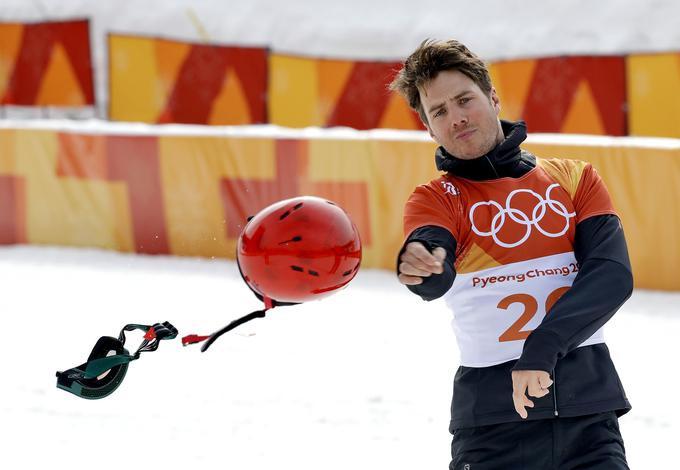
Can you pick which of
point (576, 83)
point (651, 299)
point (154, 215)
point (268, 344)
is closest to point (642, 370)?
point (651, 299)

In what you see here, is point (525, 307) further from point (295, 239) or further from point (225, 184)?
point (225, 184)

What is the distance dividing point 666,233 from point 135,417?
4149 millimetres

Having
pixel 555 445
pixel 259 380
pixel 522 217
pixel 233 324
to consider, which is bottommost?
pixel 555 445

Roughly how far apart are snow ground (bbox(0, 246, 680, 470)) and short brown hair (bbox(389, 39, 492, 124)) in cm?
212

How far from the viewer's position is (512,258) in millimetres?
2443

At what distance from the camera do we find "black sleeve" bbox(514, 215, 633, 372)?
2193 mm

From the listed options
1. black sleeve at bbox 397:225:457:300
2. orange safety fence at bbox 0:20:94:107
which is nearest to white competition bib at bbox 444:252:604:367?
black sleeve at bbox 397:225:457:300

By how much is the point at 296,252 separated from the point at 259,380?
3.25 meters

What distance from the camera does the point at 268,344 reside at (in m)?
6.07

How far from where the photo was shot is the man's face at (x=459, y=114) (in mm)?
2469

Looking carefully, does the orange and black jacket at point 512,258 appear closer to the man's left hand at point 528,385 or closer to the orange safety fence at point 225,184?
the man's left hand at point 528,385

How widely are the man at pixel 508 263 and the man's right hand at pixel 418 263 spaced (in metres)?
0.09

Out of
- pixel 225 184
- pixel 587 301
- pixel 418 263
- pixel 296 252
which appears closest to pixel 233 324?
pixel 296 252

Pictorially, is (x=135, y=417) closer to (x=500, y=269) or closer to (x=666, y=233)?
(x=500, y=269)
